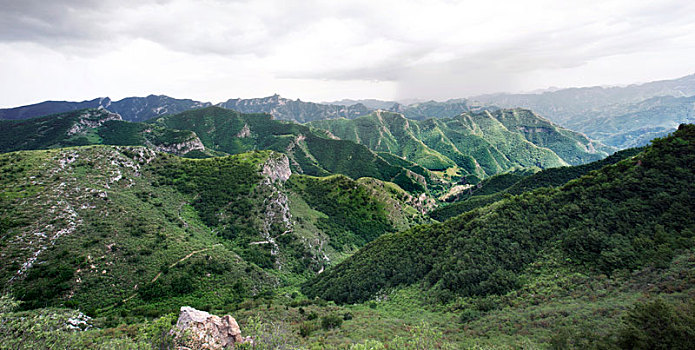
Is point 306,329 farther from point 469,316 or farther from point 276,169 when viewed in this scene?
point 276,169

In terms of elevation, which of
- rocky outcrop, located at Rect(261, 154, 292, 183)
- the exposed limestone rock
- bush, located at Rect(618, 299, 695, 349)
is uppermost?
rocky outcrop, located at Rect(261, 154, 292, 183)

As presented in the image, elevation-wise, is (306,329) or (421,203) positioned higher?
(306,329)

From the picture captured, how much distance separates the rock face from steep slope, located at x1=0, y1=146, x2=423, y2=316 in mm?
24774

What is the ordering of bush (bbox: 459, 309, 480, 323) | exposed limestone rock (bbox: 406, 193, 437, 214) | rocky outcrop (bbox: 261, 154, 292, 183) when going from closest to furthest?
bush (bbox: 459, 309, 480, 323) < rocky outcrop (bbox: 261, 154, 292, 183) < exposed limestone rock (bbox: 406, 193, 437, 214)

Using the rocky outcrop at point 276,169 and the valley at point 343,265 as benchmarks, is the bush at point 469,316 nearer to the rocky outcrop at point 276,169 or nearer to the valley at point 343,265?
the valley at point 343,265

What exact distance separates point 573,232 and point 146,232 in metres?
92.1

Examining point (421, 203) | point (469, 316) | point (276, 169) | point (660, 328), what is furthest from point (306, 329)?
point (421, 203)

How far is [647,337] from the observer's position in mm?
19594

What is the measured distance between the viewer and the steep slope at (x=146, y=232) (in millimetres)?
48062

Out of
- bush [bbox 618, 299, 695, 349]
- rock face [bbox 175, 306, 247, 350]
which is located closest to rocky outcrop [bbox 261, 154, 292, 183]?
rock face [bbox 175, 306, 247, 350]

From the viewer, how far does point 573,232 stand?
136 ft

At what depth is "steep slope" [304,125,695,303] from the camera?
34500 millimetres

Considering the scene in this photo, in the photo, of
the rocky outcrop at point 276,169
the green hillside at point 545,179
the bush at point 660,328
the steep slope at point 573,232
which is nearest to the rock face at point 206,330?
the steep slope at point 573,232

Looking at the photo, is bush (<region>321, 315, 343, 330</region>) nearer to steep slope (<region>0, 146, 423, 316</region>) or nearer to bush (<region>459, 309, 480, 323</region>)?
bush (<region>459, 309, 480, 323</region>)
